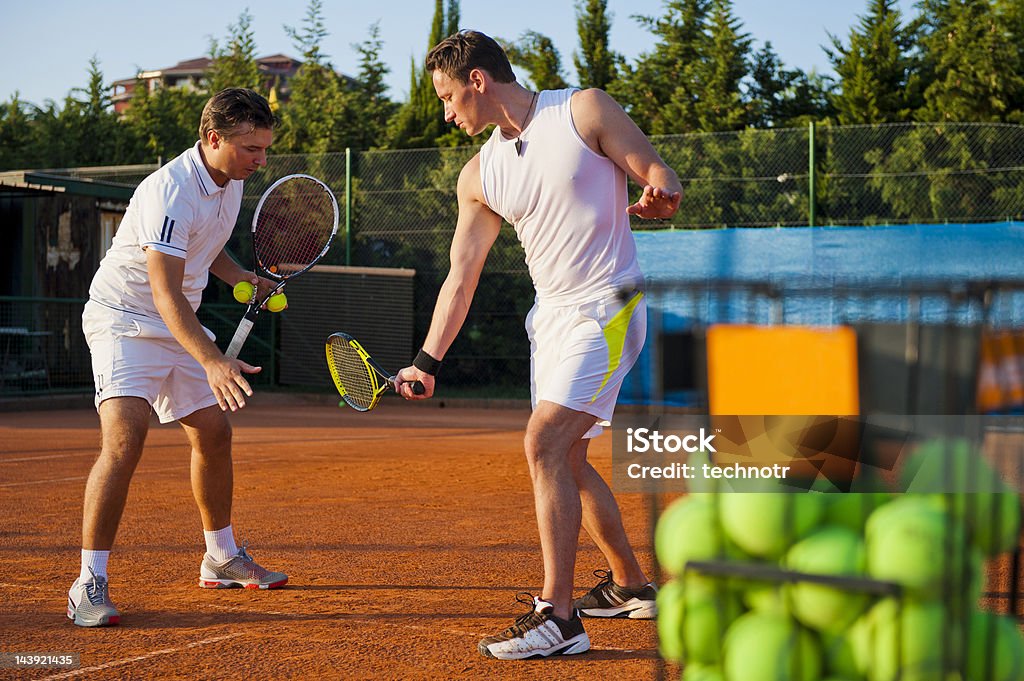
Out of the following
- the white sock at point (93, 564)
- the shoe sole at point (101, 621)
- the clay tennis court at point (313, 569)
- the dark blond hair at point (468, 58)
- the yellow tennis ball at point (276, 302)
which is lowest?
the clay tennis court at point (313, 569)

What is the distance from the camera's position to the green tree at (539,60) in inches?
942

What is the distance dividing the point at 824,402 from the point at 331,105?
20.3 meters

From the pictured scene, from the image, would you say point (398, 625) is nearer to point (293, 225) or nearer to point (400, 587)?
point (400, 587)

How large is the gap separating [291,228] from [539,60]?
19.6 meters

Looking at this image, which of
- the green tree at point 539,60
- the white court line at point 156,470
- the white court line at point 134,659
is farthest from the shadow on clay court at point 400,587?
the green tree at point 539,60

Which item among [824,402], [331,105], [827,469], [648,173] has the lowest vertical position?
[827,469]

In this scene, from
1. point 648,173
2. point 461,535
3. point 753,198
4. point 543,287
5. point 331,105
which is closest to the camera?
point 648,173

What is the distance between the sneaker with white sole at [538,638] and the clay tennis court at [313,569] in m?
0.04

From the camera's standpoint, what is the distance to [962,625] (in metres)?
2.01

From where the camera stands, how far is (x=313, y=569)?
4805 mm

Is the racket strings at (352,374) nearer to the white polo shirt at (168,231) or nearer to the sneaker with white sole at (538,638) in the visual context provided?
the white polo shirt at (168,231)

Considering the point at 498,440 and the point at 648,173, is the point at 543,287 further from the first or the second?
the point at 498,440

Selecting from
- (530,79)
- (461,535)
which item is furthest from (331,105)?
(461,535)

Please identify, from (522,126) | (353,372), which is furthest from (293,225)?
(522,126)
